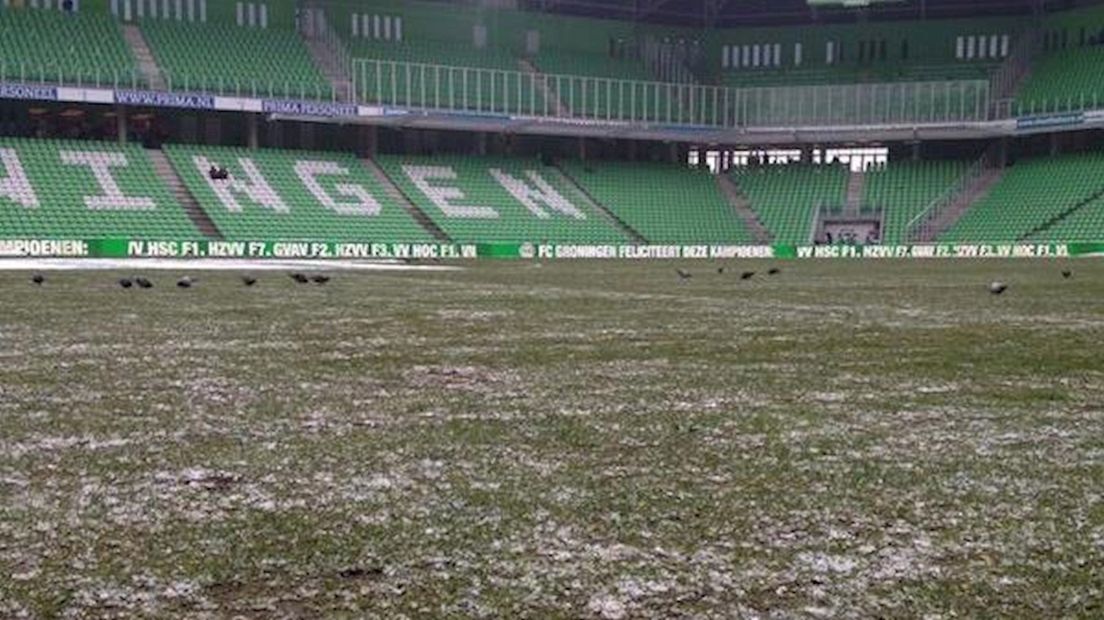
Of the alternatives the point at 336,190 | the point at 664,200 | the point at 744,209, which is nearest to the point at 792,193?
the point at 744,209

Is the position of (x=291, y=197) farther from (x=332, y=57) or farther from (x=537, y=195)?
(x=537, y=195)

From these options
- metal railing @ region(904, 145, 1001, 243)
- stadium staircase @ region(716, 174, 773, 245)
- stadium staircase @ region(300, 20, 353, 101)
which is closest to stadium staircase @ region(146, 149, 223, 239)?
stadium staircase @ region(300, 20, 353, 101)

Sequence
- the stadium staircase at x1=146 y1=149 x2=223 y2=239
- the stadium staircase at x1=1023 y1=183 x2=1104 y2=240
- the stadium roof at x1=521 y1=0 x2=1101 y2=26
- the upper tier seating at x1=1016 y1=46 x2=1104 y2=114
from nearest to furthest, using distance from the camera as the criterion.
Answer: the stadium staircase at x1=146 y1=149 x2=223 y2=239
the stadium staircase at x1=1023 y1=183 x2=1104 y2=240
the upper tier seating at x1=1016 y1=46 x2=1104 y2=114
the stadium roof at x1=521 y1=0 x2=1101 y2=26

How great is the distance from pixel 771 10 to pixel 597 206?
1968 centimetres

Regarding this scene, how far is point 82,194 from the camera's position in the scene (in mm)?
42219

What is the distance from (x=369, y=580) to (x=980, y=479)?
2533 mm

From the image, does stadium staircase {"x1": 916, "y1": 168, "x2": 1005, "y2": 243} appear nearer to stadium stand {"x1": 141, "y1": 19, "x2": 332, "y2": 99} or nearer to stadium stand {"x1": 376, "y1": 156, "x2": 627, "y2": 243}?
stadium stand {"x1": 376, "y1": 156, "x2": 627, "y2": 243}

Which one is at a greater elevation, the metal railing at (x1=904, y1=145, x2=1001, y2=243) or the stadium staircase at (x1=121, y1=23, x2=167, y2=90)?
the stadium staircase at (x1=121, y1=23, x2=167, y2=90)

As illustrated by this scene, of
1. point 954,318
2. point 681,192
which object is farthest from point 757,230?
point 954,318

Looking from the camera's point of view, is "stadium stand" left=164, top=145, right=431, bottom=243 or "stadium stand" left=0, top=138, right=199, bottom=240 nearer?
"stadium stand" left=0, top=138, right=199, bottom=240

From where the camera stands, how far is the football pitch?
302 cm

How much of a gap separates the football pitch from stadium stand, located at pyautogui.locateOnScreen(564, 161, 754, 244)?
45657 mm

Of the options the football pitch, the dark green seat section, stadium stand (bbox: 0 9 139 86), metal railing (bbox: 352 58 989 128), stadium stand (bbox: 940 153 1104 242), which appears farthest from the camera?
metal railing (bbox: 352 58 989 128)

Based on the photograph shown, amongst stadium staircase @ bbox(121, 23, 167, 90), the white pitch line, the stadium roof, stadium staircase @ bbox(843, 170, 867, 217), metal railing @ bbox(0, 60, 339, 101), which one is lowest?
the white pitch line
